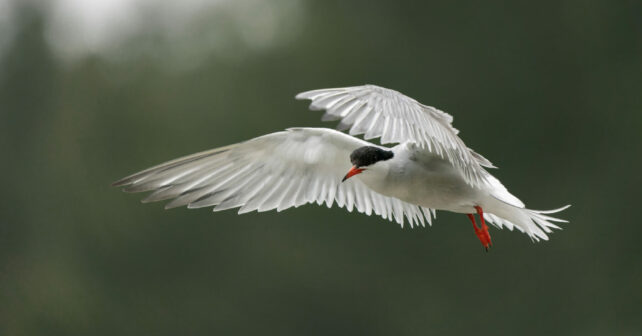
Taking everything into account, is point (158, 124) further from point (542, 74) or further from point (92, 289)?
point (542, 74)

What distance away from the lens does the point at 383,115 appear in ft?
4.97

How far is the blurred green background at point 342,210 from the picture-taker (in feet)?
20.7

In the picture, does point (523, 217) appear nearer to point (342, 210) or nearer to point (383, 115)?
point (383, 115)

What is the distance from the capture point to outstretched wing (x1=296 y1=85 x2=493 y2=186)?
146 cm

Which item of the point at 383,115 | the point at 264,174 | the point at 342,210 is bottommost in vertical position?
the point at 342,210

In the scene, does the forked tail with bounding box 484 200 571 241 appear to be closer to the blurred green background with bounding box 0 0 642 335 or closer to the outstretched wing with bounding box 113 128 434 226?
the outstretched wing with bounding box 113 128 434 226

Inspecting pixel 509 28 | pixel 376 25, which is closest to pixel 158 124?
pixel 376 25

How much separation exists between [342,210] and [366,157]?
4.53 metres

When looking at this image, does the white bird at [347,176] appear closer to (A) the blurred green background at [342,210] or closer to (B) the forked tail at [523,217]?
(B) the forked tail at [523,217]

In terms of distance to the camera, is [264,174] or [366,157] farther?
[264,174]

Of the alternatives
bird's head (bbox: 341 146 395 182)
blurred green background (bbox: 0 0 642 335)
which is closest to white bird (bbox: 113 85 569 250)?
bird's head (bbox: 341 146 395 182)

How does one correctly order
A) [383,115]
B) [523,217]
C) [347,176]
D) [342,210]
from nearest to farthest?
[383,115] < [347,176] < [523,217] < [342,210]

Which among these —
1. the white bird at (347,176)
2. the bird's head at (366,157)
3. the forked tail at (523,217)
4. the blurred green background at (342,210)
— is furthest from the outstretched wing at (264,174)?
the blurred green background at (342,210)

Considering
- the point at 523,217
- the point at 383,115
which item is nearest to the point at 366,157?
the point at 383,115
